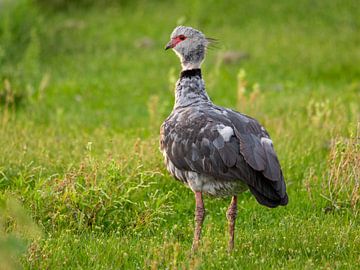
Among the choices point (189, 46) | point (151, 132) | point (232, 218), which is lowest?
point (232, 218)

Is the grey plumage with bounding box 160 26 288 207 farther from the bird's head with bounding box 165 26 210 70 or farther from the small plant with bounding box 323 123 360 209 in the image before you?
the small plant with bounding box 323 123 360 209

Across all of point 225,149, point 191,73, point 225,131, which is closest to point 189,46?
point 191,73

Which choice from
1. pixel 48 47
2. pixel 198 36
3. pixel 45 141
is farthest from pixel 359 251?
pixel 48 47

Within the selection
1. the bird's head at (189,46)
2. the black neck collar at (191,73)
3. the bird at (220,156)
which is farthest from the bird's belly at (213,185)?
the bird's head at (189,46)

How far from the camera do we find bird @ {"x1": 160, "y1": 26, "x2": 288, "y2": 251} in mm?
6055

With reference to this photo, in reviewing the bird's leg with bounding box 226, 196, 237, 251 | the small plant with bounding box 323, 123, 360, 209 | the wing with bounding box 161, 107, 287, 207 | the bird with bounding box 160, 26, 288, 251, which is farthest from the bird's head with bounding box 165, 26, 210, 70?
the small plant with bounding box 323, 123, 360, 209

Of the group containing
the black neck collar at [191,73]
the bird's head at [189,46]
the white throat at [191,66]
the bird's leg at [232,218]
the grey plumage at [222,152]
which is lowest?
the bird's leg at [232,218]

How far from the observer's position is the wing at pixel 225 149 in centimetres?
605

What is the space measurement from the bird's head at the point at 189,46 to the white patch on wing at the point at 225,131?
3.57 feet

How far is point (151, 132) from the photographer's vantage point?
1062cm

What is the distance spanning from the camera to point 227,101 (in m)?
13.6

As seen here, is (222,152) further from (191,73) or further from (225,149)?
(191,73)

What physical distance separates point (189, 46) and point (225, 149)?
1.45m

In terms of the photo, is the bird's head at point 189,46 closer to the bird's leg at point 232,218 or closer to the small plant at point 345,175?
the bird's leg at point 232,218
